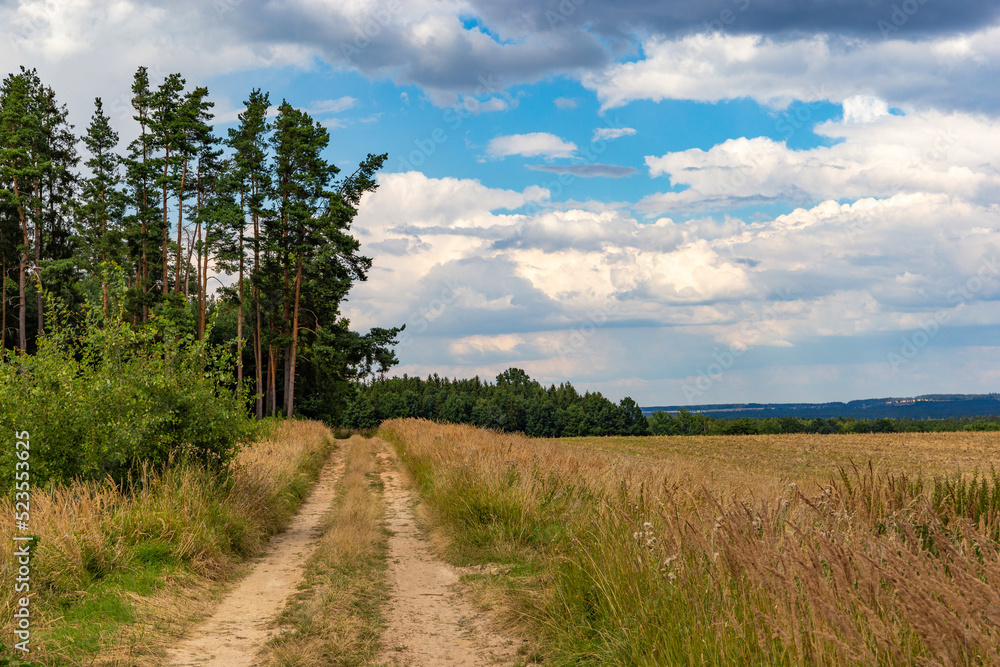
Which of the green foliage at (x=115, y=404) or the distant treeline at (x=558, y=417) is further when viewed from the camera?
the distant treeline at (x=558, y=417)

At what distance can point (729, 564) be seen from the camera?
13.3 ft

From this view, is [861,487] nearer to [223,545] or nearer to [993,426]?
[223,545]

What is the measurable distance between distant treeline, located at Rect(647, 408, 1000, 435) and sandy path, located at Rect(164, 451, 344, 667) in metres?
75.3

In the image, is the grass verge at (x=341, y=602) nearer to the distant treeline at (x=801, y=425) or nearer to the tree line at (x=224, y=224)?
the tree line at (x=224, y=224)

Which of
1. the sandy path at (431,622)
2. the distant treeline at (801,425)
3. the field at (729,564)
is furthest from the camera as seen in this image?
the distant treeline at (801,425)

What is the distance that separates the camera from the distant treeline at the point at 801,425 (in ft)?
275

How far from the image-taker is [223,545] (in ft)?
29.5

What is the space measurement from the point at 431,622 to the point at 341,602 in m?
1.03

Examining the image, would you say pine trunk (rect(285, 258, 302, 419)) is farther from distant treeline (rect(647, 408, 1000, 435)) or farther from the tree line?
distant treeline (rect(647, 408, 1000, 435))

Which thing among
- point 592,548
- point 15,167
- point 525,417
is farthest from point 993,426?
point 15,167

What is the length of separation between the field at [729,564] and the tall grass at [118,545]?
3.24 meters

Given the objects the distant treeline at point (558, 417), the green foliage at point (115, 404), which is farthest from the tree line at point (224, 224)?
the distant treeline at point (558, 417)

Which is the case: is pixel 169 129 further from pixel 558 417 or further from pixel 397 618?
pixel 558 417

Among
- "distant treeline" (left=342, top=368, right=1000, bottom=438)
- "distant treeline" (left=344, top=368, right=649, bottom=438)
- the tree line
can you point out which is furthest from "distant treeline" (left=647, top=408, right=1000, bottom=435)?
the tree line
